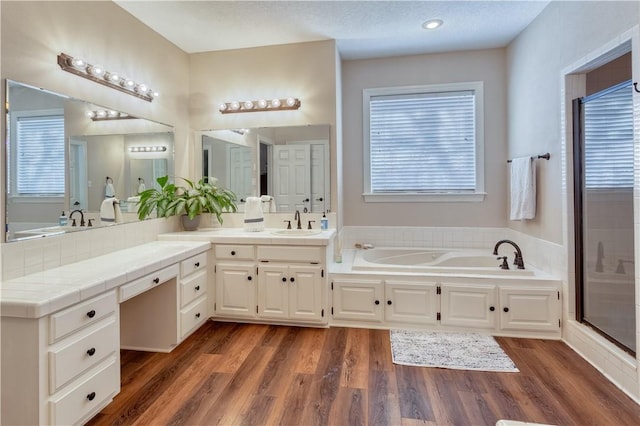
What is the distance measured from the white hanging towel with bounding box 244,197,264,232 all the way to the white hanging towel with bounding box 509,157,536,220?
2.58 meters

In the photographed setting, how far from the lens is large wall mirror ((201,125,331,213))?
3.45 m

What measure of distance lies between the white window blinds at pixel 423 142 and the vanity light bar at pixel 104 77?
8.12 feet

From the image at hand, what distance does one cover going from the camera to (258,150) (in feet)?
11.7

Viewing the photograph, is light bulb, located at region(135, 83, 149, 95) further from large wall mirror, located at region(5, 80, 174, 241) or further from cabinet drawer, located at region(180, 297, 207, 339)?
cabinet drawer, located at region(180, 297, 207, 339)

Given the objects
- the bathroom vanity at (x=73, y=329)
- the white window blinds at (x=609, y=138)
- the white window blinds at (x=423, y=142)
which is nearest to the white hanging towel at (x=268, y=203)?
the bathroom vanity at (x=73, y=329)

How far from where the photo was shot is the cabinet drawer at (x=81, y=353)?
60.7 inches

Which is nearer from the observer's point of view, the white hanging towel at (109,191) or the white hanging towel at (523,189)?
the white hanging towel at (109,191)

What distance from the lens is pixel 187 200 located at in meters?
3.30

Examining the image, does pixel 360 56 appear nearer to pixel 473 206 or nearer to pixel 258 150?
pixel 258 150

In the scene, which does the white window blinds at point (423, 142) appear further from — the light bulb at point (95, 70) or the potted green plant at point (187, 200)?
the light bulb at point (95, 70)

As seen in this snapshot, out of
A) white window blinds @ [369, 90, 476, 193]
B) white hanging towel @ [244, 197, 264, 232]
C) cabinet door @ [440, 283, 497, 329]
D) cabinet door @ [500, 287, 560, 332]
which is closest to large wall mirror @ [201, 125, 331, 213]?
white hanging towel @ [244, 197, 264, 232]

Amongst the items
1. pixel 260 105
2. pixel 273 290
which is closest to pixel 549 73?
pixel 260 105

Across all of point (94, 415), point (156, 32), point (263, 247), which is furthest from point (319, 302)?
point (156, 32)

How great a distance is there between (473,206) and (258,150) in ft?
8.43
